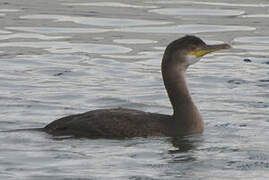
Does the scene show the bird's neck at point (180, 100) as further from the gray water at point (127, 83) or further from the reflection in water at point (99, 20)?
the reflection in water at point (99, 20)

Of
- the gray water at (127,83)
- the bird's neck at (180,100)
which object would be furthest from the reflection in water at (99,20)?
the bird's neck at (180,100)

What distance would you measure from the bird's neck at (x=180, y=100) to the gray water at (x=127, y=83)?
190 mm

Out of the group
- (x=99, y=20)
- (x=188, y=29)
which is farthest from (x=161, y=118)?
(x=99, y=20)

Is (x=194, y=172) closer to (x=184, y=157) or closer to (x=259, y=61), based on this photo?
(x=184, y=157)

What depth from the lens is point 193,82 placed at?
16.8 meters

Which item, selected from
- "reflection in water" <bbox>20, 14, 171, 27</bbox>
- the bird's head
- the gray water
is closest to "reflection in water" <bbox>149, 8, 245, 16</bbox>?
the gray water

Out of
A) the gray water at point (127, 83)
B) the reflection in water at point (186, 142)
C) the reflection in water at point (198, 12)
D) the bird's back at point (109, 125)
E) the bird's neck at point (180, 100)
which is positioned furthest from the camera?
the reflection in water at point (198, 12)

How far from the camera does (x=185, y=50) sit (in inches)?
510

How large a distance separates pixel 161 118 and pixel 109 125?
26.2 inches

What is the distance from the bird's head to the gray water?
0.90 meters

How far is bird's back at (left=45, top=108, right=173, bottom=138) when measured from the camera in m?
12.4

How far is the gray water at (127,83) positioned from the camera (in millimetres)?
11148

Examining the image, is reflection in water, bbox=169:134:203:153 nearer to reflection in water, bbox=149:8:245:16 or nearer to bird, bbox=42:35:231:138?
bird, bbox=42:35:231:138

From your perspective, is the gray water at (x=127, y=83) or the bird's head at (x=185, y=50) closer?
the gray water at (x=127, y=83)
